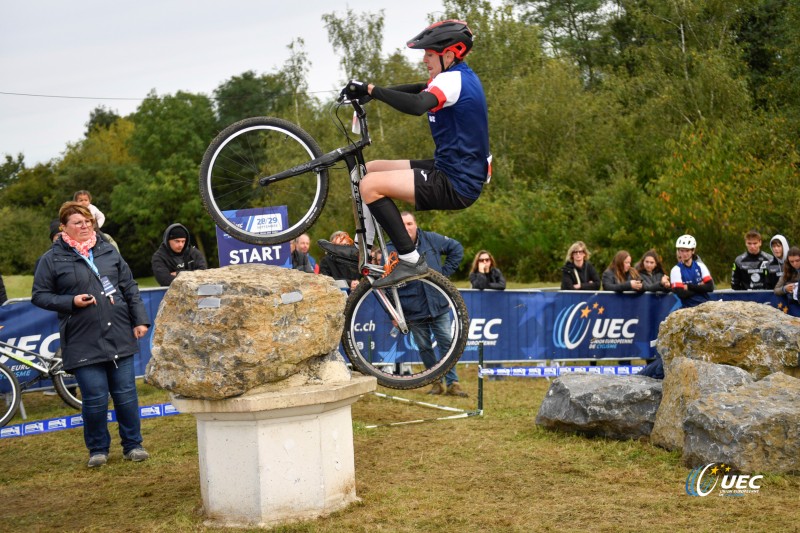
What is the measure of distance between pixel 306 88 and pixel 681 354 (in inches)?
1672

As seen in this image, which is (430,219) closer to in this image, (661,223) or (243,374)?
(661,223)

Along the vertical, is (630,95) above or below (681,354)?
above

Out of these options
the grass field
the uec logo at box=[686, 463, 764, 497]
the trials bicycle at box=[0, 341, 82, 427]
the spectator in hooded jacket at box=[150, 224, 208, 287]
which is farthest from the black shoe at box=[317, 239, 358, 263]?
the trials bicycle at box=[0, 341, 82, 427]

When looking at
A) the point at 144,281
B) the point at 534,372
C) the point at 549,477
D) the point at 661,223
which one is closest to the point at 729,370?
the point at 549,477

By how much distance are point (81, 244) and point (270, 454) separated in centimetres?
323

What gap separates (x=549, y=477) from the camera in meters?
7.90

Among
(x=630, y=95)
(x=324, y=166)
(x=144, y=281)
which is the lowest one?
(x=144, y=281)

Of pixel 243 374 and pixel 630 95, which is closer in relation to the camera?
pixel 243 374

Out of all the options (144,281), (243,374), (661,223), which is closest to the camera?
(243,374)

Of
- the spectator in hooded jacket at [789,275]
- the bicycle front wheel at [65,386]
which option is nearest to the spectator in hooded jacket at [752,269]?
the spectator in hooded jacket at [789,275]

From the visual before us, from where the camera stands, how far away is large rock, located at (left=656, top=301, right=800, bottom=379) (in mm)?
8914

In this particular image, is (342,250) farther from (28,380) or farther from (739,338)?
(28,380)

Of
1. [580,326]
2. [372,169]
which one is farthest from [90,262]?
[580,326]

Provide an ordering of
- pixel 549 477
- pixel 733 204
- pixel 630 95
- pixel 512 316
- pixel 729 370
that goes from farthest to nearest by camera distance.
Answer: pixel 630 95 → pixel 733 204 → pixel 512 316 → pixel 729 370 → pixel 549 477
